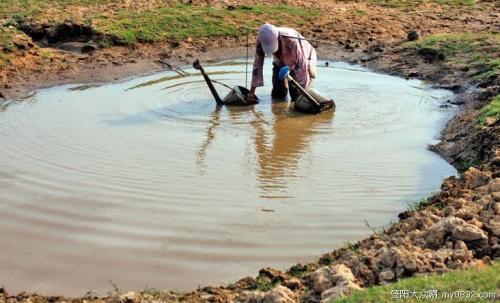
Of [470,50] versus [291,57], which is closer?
[291,57]

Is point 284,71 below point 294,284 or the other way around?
the other way around

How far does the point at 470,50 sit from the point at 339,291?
A: 9.39 meters

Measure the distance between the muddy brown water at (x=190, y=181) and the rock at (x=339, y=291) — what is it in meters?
1.13

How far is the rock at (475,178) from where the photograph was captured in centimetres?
661

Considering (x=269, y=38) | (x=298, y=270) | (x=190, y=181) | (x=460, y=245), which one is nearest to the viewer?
(x=460, y=245)

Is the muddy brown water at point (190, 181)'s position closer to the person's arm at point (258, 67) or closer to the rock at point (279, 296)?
the person's arm at point (258, 67)

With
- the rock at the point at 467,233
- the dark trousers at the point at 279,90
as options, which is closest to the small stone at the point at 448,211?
the rock at the point at 467,233

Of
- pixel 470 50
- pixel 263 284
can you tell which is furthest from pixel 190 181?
pixel 470 50

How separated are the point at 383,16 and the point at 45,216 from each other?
11641mm

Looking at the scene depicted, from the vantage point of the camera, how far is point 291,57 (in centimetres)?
1020

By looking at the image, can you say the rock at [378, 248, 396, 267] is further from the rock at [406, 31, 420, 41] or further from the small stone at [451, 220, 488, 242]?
the rock at [406, 31, 420, 41]

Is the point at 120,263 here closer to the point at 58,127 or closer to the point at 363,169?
the point at 363,169

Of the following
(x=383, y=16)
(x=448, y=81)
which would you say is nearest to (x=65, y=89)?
(x=448, y=81)

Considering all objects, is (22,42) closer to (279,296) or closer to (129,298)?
(129,298)
